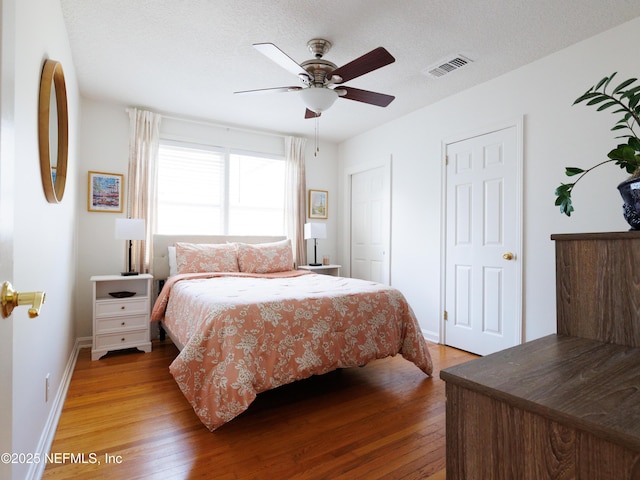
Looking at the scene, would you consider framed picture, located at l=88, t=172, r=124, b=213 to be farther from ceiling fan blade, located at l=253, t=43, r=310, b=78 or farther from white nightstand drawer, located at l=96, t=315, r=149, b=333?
ceiling fan blade, located at l=253, t=43, r=310, b=78

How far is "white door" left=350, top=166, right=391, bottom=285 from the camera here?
14.7 feet

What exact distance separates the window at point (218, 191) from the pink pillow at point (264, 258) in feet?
2.17

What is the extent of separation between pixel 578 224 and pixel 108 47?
3.87 m

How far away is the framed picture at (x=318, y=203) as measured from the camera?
5121mm

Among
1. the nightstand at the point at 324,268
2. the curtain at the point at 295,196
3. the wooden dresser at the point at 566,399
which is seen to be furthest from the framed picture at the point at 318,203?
the wooden dresser at the point at 566,399

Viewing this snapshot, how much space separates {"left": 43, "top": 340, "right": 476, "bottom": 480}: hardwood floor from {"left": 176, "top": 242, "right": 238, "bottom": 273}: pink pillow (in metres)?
1.12

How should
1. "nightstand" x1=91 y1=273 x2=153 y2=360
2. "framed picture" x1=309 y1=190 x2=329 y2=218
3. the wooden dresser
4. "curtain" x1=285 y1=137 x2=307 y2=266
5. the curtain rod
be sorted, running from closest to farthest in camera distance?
1. the wooden dresser
2. "nightstand" x1=91 y1=273 x2=153 y2=360
3. the curtain rod
4. "curtain" x1=285 y1=137 x2=307 y2=266
5. "framed picture" x1=309 y1=190 x2=329 y2=218

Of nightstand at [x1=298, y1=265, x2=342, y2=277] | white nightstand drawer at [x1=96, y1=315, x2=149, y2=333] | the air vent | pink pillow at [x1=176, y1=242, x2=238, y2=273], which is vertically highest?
the air vent

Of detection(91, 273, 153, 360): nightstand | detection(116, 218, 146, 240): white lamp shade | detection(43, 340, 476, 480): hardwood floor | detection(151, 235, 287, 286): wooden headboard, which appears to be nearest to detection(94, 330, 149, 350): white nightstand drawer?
detection(91, 273, 153, 360): nightstand

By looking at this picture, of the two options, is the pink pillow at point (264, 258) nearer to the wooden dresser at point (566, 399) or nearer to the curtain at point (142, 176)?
→ the curtain at point (142, 176)

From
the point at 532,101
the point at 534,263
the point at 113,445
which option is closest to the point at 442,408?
the point at 534,263

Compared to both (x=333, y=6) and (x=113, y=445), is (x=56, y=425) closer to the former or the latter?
(x=113, y=445)

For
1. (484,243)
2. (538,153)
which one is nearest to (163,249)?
(484,243)

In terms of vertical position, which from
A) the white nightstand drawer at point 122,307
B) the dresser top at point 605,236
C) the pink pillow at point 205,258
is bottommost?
the white nightstand drawer at point 122,307
